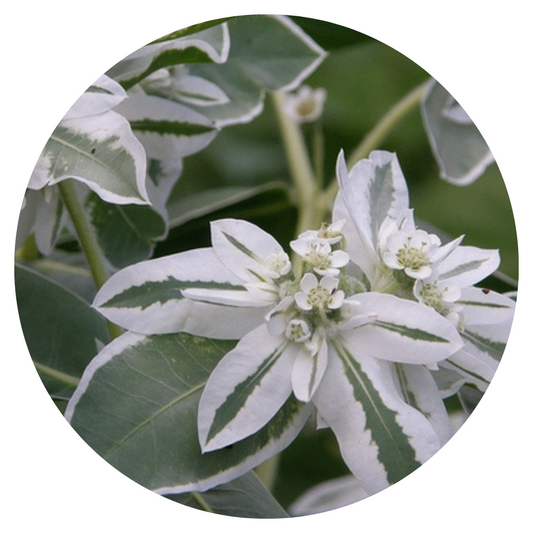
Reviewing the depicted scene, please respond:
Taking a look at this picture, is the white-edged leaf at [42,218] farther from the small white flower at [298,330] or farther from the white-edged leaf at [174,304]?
the small white flower at [298,330]

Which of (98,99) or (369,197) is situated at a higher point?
(98,99)

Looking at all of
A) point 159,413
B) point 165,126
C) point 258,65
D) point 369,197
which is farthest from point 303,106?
point 159,413

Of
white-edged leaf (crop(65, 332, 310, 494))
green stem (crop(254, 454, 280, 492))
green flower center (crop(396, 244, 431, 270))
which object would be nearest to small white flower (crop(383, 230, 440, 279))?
green flower center (crop(396, 244, 431, 270))

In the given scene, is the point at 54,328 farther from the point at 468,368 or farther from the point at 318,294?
the point at 468,368

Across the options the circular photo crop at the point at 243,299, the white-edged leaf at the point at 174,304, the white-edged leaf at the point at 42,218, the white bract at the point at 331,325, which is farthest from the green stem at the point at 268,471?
the white-edged leaf at the point at 42,218

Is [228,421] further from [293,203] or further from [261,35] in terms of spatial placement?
[261,35]
